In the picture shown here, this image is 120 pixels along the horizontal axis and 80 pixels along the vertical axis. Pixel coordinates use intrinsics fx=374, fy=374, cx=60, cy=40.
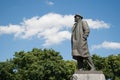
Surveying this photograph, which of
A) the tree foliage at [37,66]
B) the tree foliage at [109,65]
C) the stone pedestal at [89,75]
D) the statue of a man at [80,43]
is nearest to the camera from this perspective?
the stone pedestal at [89,75]

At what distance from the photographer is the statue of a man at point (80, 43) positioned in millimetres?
20531

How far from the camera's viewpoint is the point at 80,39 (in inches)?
818

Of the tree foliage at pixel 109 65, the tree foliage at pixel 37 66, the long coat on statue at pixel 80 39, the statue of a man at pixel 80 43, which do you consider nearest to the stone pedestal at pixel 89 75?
the statue of a man at pixel 80 43

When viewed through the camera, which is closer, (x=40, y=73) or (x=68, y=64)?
(x=40, y=73)

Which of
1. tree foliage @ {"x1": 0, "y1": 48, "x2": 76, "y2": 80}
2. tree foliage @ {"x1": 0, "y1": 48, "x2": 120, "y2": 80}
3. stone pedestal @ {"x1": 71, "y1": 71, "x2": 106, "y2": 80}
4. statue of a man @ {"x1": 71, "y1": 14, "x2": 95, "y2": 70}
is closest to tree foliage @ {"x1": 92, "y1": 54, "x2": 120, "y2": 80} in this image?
tree foliage @ {"x1": 0, "y1": 48, "x2": 120, "y2": 80}

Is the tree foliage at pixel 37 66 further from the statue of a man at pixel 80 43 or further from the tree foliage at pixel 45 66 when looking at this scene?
the statue of a man at pixel 80 43

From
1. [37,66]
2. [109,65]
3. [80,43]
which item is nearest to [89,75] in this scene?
[80,43]

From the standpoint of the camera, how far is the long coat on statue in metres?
20.6

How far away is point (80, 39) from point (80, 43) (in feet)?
0.76

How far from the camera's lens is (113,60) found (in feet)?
203

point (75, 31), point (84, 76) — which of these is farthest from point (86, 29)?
point (84, 76)

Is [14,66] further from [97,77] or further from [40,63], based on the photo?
[97,77]

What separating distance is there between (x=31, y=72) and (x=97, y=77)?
1464 inches

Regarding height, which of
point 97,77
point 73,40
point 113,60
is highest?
point 113,60
